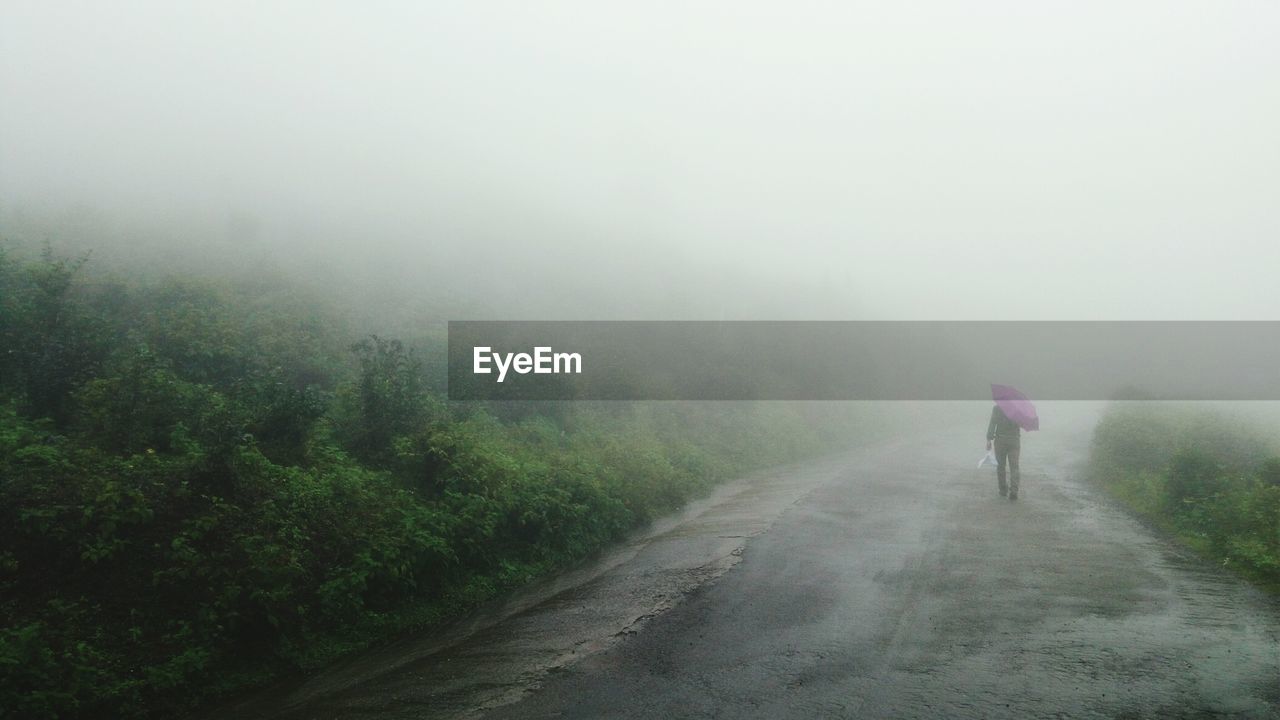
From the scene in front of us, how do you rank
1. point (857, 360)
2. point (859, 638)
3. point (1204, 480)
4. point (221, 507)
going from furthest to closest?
point (857, 360) < point (1204, 480) < point (221, 507) < point (859, 638)

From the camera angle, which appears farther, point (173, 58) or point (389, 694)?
point (173, 58)

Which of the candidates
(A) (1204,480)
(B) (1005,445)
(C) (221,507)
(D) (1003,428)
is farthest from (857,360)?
(C) (221,507)

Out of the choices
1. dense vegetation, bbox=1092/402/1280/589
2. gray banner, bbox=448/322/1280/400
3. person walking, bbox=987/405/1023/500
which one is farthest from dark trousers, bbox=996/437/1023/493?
gray banner, bbox=448/322/1280/400

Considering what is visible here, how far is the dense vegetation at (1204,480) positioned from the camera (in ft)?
30.7

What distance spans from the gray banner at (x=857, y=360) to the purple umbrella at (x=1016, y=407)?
1004cm

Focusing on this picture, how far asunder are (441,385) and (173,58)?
181 feet

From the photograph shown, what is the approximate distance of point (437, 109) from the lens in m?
72.5

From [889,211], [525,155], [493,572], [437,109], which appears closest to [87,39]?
[437,109]

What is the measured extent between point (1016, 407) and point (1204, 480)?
3.28 metres

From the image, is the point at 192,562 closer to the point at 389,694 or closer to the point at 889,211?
the point at 389,694

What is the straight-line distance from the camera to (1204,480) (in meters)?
12.1

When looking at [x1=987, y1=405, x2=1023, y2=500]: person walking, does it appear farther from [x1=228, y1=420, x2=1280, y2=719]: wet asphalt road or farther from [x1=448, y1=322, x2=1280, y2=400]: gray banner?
[x1=448, y1=322, x2=1280, y2=400]: gray banner

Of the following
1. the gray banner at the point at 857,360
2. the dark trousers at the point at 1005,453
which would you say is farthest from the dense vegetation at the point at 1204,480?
the gray banner at the point at 857,360

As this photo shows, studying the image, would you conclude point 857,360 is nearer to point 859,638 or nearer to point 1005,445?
point 1005,445
